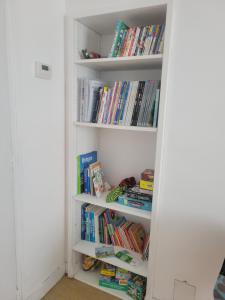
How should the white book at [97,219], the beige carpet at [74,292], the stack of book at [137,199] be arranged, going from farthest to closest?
the white book at [97,219] < the beige carpet at [74,292] < the stack of book at [137,199]

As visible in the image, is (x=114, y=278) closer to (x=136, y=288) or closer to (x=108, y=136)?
(x=136, y=288)

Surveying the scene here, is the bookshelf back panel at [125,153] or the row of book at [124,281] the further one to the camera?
the bookshelf back panel at [125,153]

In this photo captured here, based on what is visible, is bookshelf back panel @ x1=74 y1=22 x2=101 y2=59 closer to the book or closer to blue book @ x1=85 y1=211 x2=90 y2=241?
the book

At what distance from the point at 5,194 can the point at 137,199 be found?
2.74 ft

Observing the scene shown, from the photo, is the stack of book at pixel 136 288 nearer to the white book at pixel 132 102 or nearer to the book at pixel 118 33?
the white book at pixel 132 102

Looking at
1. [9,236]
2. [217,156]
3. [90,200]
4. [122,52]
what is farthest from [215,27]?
[9,236]

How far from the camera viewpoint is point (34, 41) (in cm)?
122

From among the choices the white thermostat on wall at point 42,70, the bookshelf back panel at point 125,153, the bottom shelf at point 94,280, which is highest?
the white thermostat on wall at point 42,70

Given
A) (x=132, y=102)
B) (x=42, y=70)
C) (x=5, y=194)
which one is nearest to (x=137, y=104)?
(x=132, y=102)

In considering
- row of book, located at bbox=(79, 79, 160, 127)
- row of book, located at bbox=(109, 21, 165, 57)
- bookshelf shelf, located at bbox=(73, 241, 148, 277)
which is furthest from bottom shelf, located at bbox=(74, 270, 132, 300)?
row of book, located at bbox=(109, 21, 165, 57)

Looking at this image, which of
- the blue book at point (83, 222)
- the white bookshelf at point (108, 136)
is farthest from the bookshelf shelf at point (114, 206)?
the blue book at point (83, 222)

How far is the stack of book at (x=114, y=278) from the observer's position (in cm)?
158

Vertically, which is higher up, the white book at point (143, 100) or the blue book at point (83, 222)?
the white book at point (143, 100)

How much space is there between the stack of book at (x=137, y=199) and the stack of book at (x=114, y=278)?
0.57 meters
